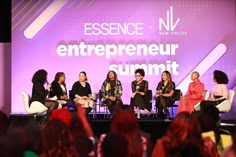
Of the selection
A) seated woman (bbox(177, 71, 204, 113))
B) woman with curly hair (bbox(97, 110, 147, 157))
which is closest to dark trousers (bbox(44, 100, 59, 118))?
seated woman (bbox(177, 71, 204, 113))

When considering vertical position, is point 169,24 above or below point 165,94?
above

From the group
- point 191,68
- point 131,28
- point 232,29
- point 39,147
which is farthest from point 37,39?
point 39,147

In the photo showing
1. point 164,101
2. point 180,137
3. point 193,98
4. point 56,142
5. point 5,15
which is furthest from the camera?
point 5,15

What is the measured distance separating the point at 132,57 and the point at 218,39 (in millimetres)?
1884

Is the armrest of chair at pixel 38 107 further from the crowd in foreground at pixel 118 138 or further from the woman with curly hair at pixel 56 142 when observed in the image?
the woman with curly hair at pixel 56 142

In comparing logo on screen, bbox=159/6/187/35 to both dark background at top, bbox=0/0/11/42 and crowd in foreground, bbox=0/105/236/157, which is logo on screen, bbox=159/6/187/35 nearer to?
dark background at top, bbox=0/0/11/42

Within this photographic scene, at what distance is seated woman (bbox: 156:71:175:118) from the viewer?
9.52 meters

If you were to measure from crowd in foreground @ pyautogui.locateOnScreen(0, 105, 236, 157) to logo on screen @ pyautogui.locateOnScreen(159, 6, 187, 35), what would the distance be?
24.4 ft

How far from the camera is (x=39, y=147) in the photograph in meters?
2.71

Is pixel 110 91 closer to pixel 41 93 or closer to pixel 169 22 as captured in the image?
pixel 41 93

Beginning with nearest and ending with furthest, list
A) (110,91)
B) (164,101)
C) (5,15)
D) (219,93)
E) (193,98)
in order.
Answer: (219,93), (193,98), (164,101), (110,91), (5,15)

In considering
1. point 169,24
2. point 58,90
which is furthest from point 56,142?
point 169,24

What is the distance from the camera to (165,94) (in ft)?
31.3

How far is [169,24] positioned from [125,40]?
1.00 metres
